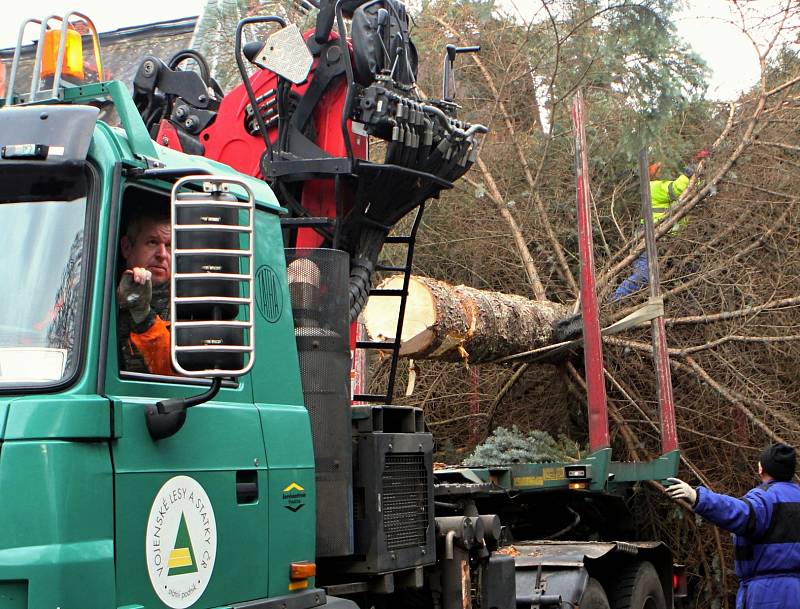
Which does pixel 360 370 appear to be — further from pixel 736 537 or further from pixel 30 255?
pixel 30 255

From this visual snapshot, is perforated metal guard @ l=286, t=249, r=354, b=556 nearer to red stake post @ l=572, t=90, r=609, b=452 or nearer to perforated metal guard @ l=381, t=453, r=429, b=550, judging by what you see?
perforated metal guard @ l=381, t=453, r=429, b=550

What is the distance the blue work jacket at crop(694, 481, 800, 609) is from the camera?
6.29m

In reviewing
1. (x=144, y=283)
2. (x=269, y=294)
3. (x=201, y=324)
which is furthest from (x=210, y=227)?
(x=269, y=294)

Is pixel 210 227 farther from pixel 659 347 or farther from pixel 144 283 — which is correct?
pixel 659 347

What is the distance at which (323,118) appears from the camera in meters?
5.92

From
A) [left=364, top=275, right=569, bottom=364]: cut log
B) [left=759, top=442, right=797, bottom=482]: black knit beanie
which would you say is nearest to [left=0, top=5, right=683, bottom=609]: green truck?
[left=759, top=442, right=797, bottom=482]: black knit beanie

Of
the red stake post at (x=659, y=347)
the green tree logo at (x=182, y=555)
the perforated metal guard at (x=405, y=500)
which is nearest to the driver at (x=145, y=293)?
the green tree logo at (x=182, y=555)

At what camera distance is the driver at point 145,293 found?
369 centimetres

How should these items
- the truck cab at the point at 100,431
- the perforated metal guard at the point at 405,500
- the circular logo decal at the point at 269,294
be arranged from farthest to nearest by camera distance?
the perforated metal guard at the point at 405,500
the circular logo decal at the point at 269,294
the truck cab at the point at 100,431

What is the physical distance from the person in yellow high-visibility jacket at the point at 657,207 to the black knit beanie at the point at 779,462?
376 centimetres

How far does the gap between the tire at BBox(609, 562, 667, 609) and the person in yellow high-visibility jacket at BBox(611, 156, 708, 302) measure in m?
3.02

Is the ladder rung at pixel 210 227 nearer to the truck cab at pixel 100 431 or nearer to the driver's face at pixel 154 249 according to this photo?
the truck cab at pixel 100 431

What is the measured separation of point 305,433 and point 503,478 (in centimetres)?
326

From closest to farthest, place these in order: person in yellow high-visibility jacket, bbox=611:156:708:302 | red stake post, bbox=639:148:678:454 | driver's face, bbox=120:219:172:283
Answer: driver's face, bbox=120:219:172:283 < red stake post, bbox=639:148:678:454 < person in yellow high-visibility jacket, bbox=611:156:708:302
